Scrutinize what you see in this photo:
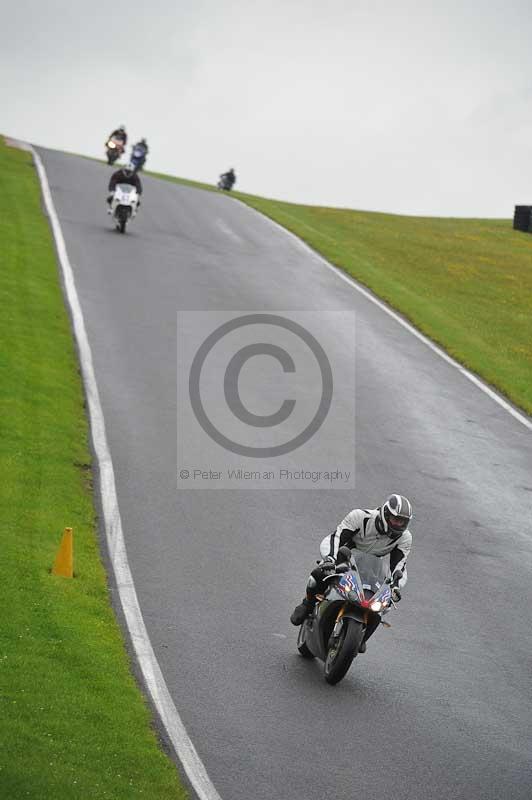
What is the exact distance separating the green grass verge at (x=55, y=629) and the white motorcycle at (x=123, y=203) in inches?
524

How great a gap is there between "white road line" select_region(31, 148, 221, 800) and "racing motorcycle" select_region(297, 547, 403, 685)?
5.45 ft

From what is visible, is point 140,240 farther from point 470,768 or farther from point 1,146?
point 470,768

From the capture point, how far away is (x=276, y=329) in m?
25.8

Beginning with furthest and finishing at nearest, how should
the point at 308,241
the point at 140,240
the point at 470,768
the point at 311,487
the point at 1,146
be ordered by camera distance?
1. the point at 1,146
2. the point at 308,241
3. the point at 140,240
4. the point at 311,487
5. the point at 470,768

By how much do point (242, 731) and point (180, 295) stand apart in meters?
18.6

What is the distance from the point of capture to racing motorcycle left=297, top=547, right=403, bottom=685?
1071 cm

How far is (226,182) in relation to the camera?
6097 centimetres

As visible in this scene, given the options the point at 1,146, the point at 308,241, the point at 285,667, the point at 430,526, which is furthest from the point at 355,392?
the point at 1,146

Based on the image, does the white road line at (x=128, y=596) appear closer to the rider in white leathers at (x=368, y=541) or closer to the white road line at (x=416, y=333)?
the rider in white leathers at (x=368, y=541)

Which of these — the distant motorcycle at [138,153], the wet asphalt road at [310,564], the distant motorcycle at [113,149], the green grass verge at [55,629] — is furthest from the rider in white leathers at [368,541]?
the distant motorcycle at [138,153]

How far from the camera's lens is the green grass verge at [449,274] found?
27.4m

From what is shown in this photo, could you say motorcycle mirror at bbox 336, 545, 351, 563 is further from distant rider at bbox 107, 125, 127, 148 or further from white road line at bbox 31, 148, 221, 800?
distant rider at bbox 107, 125, 127, 148

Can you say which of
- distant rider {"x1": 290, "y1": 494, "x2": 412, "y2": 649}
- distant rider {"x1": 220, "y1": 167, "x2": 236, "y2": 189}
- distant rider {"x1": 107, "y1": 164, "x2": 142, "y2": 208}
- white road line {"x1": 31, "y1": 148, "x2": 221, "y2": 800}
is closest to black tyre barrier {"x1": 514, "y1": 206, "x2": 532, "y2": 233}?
distant rider {"x1": 220, "y1": 167, "x2": 236, "y2": 189}

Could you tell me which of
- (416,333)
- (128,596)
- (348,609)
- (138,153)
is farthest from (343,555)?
(138,153)
